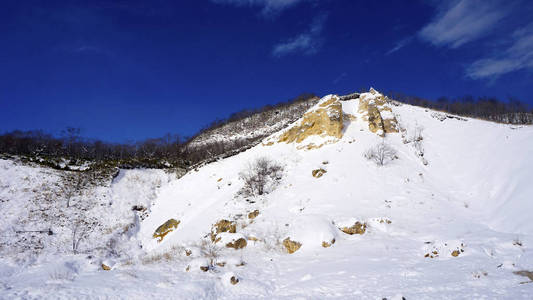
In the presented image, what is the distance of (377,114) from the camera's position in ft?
82.9

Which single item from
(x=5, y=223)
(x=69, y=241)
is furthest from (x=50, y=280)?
(x=5, y=223)

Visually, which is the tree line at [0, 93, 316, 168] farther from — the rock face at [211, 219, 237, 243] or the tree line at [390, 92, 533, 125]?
the tree line at [390, 92, 533, 125]

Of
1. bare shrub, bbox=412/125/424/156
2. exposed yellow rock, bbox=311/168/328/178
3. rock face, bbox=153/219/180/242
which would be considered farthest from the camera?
bare shrub, bbox=412/125/424/156

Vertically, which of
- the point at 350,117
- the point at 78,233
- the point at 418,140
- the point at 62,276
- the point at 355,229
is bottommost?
the point at 78,233

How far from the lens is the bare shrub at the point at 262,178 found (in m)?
19.1

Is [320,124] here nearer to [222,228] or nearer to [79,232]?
[222,228]

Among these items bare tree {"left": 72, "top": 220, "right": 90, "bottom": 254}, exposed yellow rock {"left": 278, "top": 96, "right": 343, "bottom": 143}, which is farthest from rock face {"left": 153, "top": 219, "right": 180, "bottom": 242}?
exposed yellow rock {"left": 278, "top": 96, "right": 343, "bottom": 143}

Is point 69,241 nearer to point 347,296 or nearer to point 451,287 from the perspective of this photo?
point 347,296

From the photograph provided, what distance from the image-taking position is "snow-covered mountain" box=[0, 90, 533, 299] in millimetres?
7309

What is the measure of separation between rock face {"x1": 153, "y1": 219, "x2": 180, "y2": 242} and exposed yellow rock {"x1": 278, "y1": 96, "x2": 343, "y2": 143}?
14249 millimetres

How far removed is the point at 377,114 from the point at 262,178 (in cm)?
1435

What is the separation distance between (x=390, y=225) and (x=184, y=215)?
16073 mm

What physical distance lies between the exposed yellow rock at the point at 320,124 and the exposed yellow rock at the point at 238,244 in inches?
620

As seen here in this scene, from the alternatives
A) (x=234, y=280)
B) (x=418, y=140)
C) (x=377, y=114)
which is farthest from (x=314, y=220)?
(x=377, y=114)
